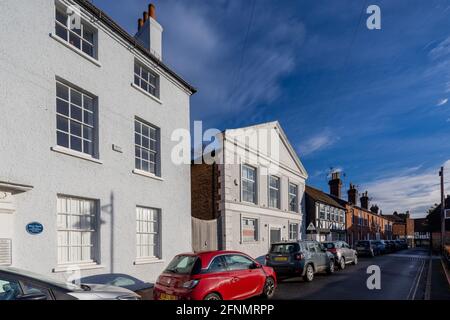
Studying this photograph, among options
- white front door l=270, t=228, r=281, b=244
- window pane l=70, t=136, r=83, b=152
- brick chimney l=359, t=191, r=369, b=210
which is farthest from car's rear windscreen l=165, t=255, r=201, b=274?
brick chimney l=359, t=191, r=369, b=210

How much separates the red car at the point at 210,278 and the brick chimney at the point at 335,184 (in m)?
33.2

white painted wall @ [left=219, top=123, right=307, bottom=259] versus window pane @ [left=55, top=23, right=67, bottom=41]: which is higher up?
window pane @ [left=55, top=23, right=67, bottom=41]

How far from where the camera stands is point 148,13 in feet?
46.5

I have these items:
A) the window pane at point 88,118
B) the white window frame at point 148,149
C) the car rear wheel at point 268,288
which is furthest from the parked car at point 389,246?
the window pane at point 88,118

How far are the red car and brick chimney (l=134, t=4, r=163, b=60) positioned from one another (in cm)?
914

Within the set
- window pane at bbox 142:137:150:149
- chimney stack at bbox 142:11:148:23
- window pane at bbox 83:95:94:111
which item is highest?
chimney stack at bbox 142:11:148:23

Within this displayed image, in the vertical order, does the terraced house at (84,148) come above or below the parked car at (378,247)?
above

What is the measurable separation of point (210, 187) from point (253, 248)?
432 cm

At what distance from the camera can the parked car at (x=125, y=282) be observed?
9.30 metres

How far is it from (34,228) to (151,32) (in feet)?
30.8

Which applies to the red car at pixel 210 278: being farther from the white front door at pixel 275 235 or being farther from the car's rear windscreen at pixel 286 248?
the white front door at pixel 275 235

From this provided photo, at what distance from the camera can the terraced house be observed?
25.6ft

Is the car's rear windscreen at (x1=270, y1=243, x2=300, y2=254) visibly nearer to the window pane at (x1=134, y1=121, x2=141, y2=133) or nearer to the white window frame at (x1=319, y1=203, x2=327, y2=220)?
the window pane at (x1=134, y1=121, x2=141, y2=133)
